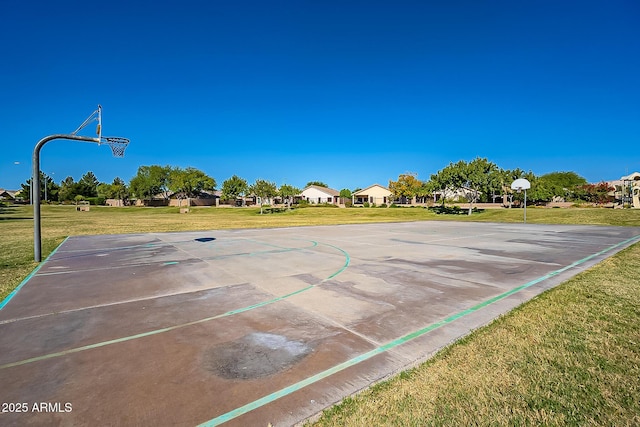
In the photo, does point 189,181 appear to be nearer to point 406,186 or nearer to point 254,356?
point 406,186

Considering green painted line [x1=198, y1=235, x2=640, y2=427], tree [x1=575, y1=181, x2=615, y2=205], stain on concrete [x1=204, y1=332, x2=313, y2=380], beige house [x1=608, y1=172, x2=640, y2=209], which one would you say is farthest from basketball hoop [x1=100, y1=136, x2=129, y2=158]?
tree [x1=575, y1=181, x2=615, y2=205]

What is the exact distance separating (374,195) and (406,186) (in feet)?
40.4

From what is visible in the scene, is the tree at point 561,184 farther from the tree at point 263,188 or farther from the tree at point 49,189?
the tree at point 49,189

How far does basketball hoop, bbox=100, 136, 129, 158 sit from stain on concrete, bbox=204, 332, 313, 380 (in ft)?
32.0

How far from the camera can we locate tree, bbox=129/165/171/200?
7244cm

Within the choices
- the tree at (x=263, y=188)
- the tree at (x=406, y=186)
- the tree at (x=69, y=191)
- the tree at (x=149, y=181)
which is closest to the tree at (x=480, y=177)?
the tree at (x=406, y=186)

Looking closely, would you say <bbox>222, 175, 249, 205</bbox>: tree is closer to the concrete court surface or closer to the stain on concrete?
the concrete court surface

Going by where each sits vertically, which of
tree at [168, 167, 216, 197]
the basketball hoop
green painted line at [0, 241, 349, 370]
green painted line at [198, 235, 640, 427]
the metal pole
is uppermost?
tree at [168, 167, 216, 197]

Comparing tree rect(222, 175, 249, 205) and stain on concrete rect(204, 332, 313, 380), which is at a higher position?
tree rect(222, 175, 249, 205)

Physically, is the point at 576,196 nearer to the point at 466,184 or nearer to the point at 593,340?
the point at 466,184

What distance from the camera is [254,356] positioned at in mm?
3465

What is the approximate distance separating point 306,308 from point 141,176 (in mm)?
81952

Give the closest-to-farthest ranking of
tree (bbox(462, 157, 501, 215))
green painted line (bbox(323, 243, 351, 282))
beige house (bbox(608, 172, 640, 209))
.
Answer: green painted line (bbox(323, 243, 351, 282)) < tree (bbox(462, 157, 501, 215)) < beige house (bbox(608, 172, 640, 209))

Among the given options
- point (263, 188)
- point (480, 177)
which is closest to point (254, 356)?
point (480, 177)
